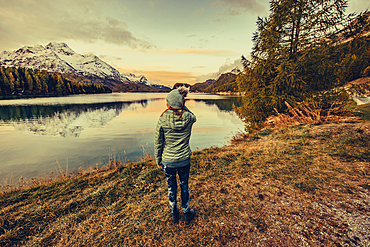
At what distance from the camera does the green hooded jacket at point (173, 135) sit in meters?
3.38

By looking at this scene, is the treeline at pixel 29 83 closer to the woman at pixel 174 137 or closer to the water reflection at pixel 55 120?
the water reflection at pixel 55 120

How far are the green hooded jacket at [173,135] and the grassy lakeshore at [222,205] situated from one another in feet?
6.24

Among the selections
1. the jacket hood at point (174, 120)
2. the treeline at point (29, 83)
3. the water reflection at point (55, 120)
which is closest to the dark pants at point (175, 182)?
the jacket hood at point (174, 120)

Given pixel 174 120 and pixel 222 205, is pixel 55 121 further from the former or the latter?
pixel 222 205

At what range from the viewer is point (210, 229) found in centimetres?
373

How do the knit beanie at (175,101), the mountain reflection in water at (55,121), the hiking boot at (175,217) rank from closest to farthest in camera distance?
1. the knit beanie at (175,101)
2. the hiking boot at (175,217)
3. the mountain reflection in water at (55,121)

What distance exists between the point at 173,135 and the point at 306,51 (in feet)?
41.0

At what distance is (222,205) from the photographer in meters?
4.52

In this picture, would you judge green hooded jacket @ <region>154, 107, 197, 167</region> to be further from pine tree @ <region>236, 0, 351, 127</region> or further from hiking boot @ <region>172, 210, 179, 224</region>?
pine tree @ <region>236, 0, 351, 127</region>

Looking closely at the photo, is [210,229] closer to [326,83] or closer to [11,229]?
[11,229]

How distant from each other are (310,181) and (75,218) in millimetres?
7348

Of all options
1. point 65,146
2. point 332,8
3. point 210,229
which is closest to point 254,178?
point 210,229

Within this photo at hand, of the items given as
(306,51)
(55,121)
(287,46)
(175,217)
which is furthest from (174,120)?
(55,121)

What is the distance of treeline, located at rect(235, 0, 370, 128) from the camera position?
35.6 ft
